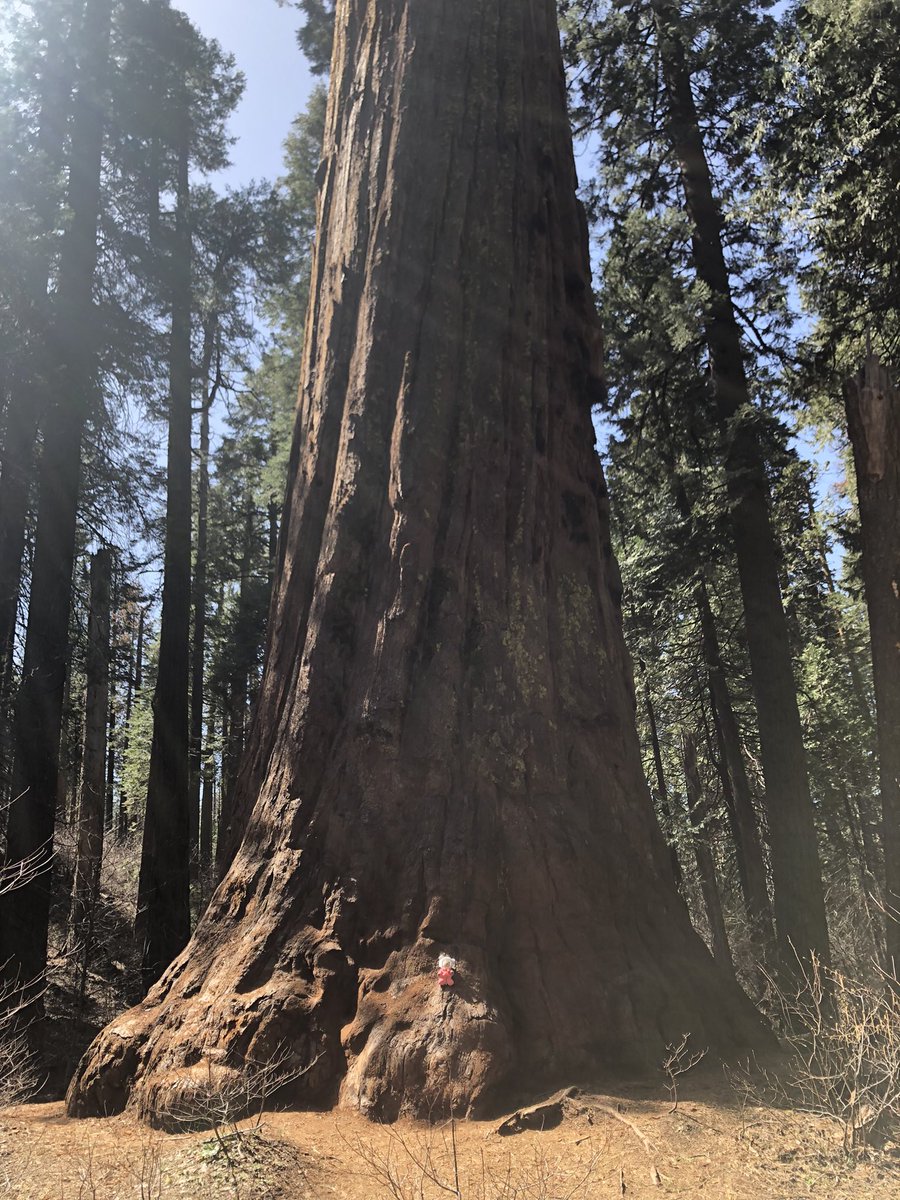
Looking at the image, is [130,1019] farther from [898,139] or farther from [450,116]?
[898,139]

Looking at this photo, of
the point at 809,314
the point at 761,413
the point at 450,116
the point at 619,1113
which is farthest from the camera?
the point at 809,314

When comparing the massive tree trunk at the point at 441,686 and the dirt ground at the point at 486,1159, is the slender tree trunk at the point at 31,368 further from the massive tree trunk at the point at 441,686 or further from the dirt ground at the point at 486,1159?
the dirt ground at the point at 486,1159

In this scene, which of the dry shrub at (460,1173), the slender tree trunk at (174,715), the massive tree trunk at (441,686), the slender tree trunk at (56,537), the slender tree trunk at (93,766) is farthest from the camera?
the slender tree trunk at (174,715)

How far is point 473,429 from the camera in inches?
203

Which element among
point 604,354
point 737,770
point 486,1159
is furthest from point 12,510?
point 737,770

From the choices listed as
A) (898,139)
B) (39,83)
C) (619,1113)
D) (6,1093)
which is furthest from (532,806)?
(39,83)

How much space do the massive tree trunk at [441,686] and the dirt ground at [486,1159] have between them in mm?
266

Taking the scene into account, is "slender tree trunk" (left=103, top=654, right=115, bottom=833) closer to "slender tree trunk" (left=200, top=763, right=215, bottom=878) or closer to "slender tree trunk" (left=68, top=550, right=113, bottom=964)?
"slender tree trunk" (left=200, top=763, right=215, bottom=878)

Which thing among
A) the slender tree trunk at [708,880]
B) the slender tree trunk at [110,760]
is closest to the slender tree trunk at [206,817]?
the slender tree trunk at [110,760]

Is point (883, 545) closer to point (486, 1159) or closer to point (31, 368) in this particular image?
point (486, 1159)

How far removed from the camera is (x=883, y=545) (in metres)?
6.64

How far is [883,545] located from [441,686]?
4.16 m

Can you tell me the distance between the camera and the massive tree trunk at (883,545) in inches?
255

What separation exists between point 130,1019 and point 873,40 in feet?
35.4
